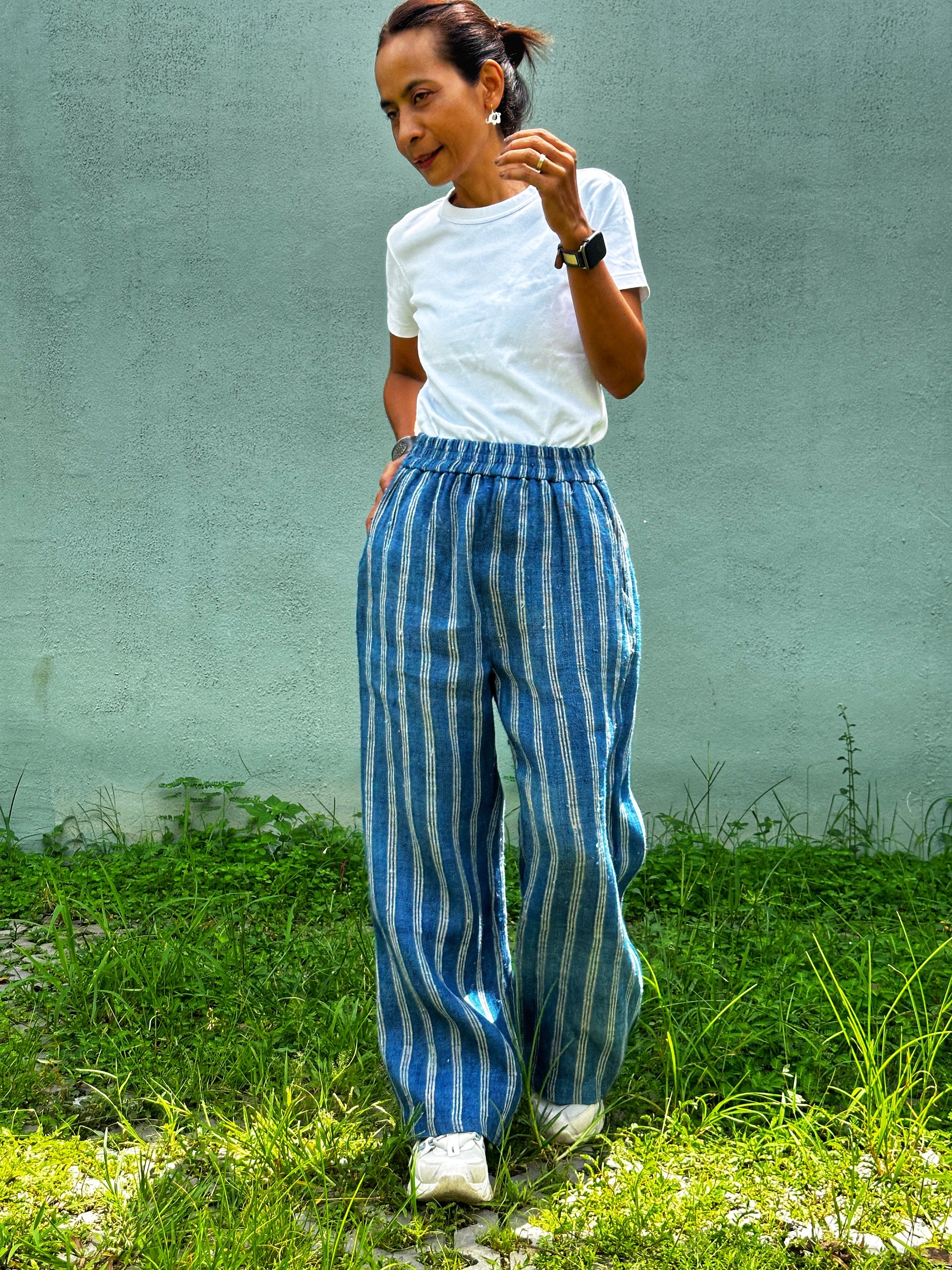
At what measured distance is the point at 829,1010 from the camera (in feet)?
8.75

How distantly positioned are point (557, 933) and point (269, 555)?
2.17 metres

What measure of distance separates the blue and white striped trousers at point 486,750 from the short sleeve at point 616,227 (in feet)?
1.01

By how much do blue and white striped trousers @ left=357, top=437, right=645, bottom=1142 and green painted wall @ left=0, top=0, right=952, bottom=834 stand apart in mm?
1822

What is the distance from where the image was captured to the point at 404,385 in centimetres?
243

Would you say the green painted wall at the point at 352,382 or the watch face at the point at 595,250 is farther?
the green painted wall at the point at 352,382

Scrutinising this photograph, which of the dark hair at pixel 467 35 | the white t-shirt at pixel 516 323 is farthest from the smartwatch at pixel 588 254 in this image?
the dark hair at pixel 467 35

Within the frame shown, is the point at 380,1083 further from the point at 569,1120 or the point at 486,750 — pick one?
the point at 486,750

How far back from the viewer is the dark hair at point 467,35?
1.95 m

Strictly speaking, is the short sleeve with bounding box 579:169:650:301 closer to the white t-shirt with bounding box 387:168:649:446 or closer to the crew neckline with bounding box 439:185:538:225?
the white t-shirt with bounding box 387:168:649:446

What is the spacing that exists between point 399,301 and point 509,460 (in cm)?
49

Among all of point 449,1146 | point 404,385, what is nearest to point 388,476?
point 404,385

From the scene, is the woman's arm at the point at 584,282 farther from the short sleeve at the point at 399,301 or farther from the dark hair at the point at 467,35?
the short sleeve at the point at 399,301

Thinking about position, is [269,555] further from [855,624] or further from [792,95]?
[792,95]

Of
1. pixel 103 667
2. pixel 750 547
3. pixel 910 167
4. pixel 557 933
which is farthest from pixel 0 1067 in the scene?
pixel 910 167
